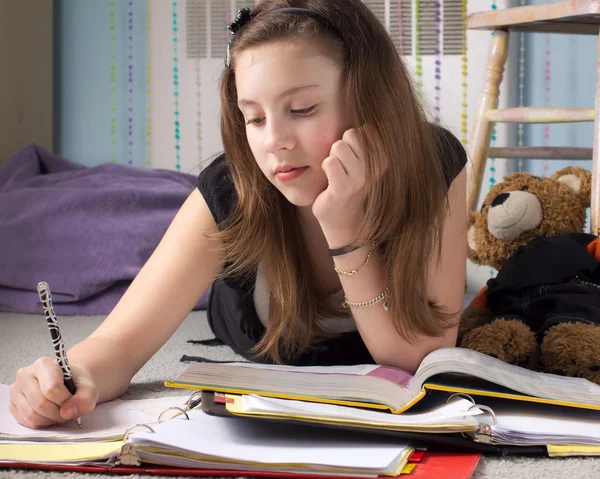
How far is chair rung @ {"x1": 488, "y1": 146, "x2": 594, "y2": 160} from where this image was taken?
168cm

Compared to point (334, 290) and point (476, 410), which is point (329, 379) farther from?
point (334, 290)

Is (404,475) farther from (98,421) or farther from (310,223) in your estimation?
(310,223)

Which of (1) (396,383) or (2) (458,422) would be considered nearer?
(2) (458,422)

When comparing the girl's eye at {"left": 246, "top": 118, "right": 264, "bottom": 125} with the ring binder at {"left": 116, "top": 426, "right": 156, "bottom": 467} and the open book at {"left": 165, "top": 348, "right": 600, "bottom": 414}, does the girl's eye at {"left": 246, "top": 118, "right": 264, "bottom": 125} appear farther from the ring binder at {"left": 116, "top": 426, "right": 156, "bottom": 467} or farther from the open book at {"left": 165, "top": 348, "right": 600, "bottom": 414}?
the ring binder at {"left": 116, "top": 426, "right": 156, "bottom": 467}

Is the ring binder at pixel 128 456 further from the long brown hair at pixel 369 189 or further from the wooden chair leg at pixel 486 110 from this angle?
the wooden chair leg at pixel 486 110

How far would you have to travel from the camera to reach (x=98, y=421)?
2.48 ft

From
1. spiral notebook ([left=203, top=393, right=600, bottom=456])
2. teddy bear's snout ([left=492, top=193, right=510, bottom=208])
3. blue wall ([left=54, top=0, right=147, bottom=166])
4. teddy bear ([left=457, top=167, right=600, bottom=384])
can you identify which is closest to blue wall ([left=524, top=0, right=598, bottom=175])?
teddy bear ([left=457, top=167, right=600, bottom=384])

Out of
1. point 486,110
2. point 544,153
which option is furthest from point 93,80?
point 544,153

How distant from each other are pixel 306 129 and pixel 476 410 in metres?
0.33

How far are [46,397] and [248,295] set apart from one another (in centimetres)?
37

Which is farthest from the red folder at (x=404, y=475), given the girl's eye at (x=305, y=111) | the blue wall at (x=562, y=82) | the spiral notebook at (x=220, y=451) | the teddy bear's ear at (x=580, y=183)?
the blue wall at (x=562, y=82)

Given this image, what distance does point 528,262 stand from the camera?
1182 millimetres

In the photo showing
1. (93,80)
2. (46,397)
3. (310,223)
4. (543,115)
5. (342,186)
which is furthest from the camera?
(93,80)

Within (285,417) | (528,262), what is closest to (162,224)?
(528,262)
